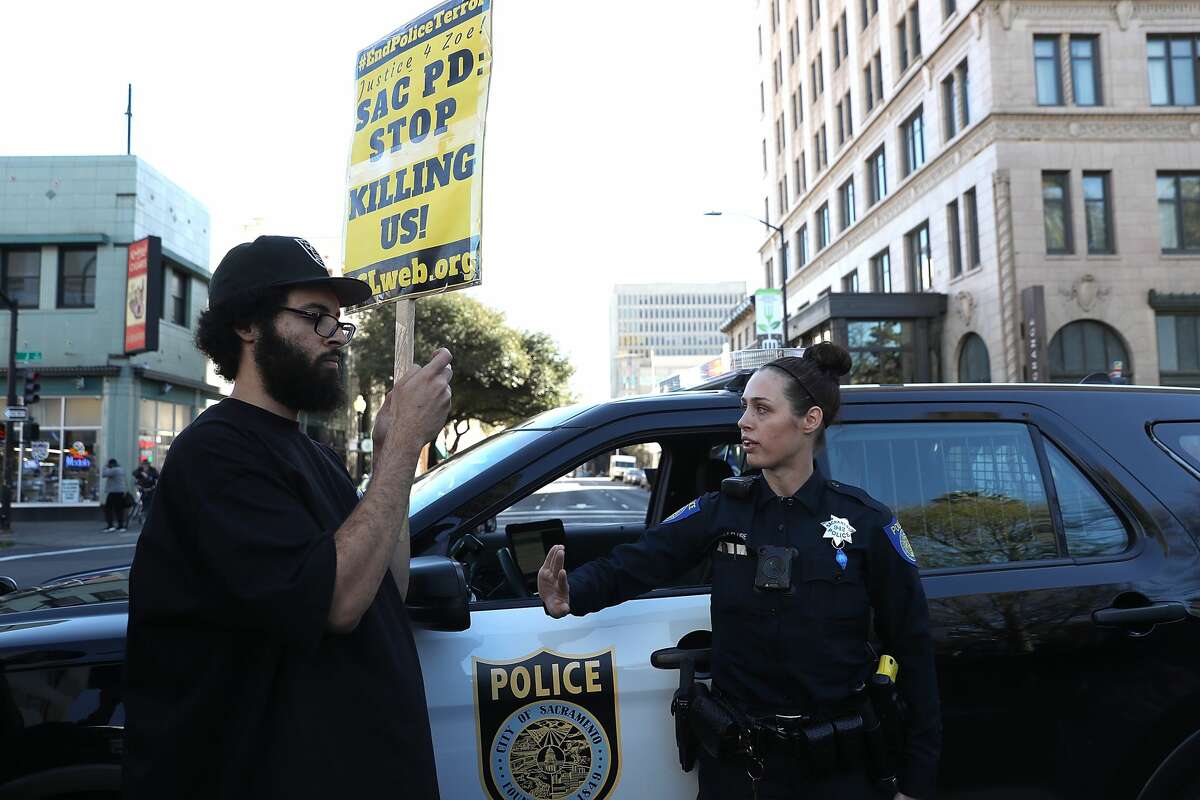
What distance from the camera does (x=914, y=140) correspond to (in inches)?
1209

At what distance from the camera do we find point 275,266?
186 centimetres

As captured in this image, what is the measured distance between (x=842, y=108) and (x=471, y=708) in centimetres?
3876

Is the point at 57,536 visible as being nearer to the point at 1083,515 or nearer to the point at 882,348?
the point at 1083,515

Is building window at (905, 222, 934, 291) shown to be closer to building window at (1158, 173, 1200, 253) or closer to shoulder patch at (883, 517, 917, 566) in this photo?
building window at (1158, 173, 1200, 253)

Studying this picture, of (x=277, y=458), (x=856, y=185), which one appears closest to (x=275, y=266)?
(x=277, y=458)

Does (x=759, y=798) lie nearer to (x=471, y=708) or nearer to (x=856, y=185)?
(x=471, y=708)

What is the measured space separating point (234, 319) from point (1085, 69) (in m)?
29.2

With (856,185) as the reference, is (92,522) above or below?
below

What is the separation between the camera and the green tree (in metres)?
38.0

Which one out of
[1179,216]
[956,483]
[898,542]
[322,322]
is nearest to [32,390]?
[322,322]

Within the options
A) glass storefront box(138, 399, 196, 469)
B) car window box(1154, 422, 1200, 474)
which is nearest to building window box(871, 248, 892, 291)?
glass storefront box(138, 399, 196, 469)

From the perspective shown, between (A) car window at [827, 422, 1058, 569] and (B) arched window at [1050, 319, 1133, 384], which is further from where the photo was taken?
(B) arched window at [1050, 319, 1133, 384]

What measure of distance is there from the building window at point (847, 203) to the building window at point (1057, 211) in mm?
11363

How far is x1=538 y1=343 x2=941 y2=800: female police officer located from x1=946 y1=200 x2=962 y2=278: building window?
27578 mm
